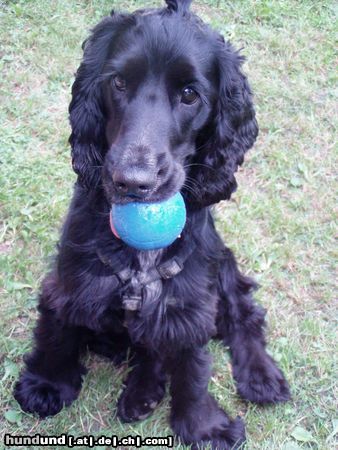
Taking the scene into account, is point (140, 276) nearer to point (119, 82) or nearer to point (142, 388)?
point (142, 388)

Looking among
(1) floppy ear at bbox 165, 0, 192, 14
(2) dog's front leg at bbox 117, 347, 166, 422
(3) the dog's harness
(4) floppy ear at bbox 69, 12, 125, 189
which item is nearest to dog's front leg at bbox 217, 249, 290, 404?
(2) dog's front leg at bbox 117, 347, 166, 422

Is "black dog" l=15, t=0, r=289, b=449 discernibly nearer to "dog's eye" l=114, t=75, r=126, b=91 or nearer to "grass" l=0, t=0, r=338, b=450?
"dog's eye" l=114, t=75, r=126, b=91

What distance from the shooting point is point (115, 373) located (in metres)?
3.13

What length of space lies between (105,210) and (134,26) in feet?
2.38

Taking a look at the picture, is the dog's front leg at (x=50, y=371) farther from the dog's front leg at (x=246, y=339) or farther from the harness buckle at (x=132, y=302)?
the dog's front leg at (x=246, y=339)

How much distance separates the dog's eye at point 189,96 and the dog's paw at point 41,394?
1475 millimetres

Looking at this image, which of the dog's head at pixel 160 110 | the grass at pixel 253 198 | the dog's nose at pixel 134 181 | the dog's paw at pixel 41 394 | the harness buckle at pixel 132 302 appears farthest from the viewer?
the grass at pixel 253 198

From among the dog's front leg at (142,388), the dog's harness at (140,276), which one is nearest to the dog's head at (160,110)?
the dog's harness at (140,276)

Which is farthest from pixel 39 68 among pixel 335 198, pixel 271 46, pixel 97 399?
pixel 97 399

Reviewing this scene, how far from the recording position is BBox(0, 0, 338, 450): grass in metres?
3.06

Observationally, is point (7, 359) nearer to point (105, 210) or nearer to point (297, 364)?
point (105, 210)

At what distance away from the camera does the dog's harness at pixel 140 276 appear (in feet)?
8.36

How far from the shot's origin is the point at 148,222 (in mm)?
2176

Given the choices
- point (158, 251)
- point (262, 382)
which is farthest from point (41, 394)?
point (262, 382)
